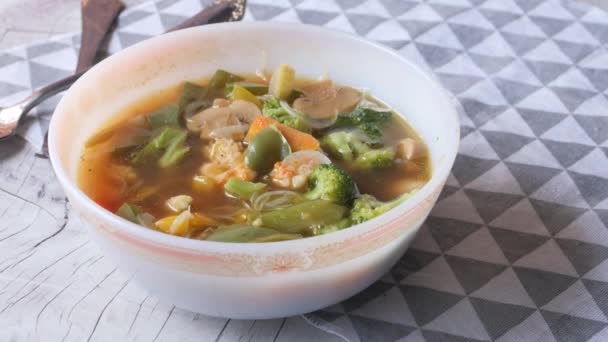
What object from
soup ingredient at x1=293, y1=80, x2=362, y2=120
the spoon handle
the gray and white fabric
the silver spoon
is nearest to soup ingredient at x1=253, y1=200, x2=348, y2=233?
the gray and white fabric

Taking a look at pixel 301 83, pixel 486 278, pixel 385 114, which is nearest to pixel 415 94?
pixel 385 114

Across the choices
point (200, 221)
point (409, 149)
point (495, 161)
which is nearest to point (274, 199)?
point (200, 221)

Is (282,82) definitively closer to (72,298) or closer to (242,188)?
(242,188)

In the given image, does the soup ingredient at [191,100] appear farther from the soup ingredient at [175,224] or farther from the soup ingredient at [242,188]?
the soup ingredient at [175,224]

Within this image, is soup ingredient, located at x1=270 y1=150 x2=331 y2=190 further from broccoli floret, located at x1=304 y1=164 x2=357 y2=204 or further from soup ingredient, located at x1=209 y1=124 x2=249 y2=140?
soup ingredient, located at x1=209 y1=124 x2=249 y2=140

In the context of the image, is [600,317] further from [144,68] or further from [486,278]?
[144,68]

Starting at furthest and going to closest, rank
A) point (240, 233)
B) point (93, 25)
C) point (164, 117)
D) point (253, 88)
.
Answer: point (93, 25) → point (253, 88) → point (164, 117) → point (240, 233)

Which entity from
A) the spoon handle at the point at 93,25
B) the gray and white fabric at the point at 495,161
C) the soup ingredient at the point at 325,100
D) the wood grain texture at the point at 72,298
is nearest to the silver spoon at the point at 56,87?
the gray and white fabric at the point at 495,161
